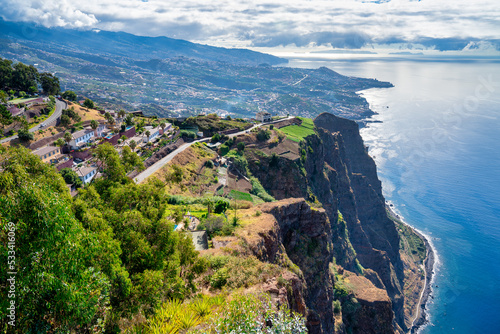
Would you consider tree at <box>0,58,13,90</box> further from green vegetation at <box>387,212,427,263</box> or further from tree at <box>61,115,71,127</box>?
green vegetation at <box>387,212,427,263</box>

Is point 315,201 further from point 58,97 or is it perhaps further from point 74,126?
point 58,97

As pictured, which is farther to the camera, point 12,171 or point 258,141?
point 258,141

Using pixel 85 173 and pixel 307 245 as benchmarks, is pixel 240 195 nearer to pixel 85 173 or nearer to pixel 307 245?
pixel 307 245

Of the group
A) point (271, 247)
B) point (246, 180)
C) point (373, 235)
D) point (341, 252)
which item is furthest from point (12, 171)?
point (373, 235)

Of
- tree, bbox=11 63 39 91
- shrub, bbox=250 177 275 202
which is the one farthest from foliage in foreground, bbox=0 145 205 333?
tree, bbox=11 63 39 91

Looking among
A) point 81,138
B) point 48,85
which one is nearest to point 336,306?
point 81,138
